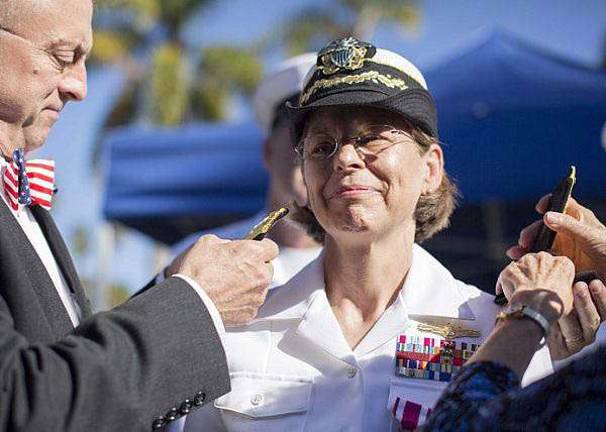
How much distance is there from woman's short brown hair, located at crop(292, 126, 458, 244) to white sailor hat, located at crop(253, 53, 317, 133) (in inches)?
50.3

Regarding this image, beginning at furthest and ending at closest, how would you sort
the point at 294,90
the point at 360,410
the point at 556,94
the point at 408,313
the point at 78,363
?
the point at 556,94 → the point at 294,90 → the point at 408,313 → the point at 360,410 → the point at 78,363

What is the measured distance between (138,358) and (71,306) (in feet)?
1.86

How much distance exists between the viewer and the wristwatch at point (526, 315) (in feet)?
5.94

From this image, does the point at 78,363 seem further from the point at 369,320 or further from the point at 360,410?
the point at 369,320

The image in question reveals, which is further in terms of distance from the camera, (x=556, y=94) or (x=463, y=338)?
(x=556, y=94)

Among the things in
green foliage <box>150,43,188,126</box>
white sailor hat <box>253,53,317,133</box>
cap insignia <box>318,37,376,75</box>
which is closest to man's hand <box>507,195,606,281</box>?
cap insignia <box>318,37,376,75</box>

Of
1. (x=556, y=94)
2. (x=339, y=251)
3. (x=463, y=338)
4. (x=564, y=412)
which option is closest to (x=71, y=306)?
(x=339, y=251)

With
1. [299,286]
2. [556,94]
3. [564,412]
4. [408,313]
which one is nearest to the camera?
[564,412]

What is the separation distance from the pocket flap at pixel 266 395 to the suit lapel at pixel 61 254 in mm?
442

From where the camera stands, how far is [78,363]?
173 centimetres

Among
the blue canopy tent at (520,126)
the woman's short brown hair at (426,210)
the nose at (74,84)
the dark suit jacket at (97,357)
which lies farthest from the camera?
the blue canopy tent at (520,126)

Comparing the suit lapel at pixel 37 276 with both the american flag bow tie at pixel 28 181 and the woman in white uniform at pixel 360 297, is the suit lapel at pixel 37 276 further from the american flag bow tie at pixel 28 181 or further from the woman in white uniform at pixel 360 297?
the woman in white uniform at pixel 360 297

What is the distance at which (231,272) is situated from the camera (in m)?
2.08

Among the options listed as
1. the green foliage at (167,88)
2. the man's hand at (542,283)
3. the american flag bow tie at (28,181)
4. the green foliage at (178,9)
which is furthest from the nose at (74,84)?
the green foliage at (178,9)
